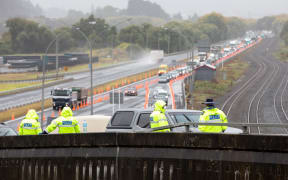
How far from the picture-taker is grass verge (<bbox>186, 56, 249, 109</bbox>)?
77.5m

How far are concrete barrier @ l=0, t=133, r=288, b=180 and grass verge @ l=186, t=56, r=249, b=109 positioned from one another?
48.5 meters

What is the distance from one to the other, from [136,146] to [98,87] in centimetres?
7988

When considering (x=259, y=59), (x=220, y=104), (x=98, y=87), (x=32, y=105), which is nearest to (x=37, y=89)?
(x=98, y=87)

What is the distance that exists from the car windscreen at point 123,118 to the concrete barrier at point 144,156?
2.65m

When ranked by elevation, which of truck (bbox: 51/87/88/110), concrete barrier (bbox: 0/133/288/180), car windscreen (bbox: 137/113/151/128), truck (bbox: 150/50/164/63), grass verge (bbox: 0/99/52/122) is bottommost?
grass verge (bbox: 0/99/52/122)

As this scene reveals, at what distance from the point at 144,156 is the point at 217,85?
7931cm

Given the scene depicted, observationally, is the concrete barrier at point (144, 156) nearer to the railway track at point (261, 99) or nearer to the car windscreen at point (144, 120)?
the car windscreen at point (144, 120)

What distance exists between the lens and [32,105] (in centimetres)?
7000

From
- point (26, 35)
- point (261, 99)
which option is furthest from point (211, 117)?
point (26, 35)

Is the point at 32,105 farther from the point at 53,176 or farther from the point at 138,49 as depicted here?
the point at 138,49

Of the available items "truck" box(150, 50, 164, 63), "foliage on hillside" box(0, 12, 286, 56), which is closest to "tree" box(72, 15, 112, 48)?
"foliage on hillside" box(0, 12, 286, 56)

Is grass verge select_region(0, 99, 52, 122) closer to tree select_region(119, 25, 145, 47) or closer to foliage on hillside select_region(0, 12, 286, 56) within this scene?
foliage on hillside select_region(0, 12, 286, 56)

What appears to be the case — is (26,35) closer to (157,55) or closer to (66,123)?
(157,55)

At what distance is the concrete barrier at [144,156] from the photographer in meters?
12.9
